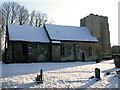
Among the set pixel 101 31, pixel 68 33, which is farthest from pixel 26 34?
pixel 101 31

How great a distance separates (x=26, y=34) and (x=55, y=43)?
637 centimetres

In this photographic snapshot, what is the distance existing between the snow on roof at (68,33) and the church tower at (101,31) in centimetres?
224

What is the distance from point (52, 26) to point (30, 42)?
7985 millimetres

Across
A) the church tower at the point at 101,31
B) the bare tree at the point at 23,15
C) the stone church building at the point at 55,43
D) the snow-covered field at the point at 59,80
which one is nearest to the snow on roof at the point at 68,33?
the stone church building at the point at 55,43

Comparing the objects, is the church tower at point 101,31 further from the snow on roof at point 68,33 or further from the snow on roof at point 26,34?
the snow on roof at point 26,34

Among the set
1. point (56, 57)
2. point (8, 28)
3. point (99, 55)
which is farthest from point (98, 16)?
point (8, 28)

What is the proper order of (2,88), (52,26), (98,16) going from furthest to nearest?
(98,16) → (52,26) → (2,88)

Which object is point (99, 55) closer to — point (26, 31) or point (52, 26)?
point (52, 26)

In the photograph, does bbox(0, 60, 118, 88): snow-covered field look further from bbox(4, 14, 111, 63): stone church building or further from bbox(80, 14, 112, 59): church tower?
bbox(80, 14, 112, 59): church tower

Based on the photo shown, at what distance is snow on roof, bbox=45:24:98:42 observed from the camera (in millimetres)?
24828

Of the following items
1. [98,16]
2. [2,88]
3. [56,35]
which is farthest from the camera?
[98,16]

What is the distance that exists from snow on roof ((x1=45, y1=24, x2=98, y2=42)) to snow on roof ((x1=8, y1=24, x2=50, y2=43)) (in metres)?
1.84

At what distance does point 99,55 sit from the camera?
27.6 m

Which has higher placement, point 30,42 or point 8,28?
point 8,28
